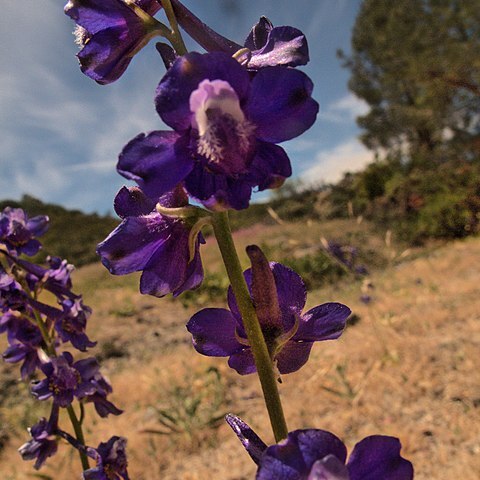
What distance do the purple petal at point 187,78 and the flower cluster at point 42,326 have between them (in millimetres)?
1316

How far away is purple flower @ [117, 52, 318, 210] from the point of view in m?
0.54

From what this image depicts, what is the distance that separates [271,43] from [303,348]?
1.43ft

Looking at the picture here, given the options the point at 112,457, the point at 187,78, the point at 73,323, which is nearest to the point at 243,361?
the point at 187,78

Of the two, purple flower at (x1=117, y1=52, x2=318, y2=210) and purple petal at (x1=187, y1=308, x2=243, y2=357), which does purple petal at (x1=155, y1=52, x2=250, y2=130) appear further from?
purple petal at (x1=187, y1=308, x2=243, y2=357)

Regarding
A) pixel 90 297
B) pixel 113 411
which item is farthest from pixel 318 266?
pixel 113 411

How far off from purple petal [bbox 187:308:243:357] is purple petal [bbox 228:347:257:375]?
0.02 metres

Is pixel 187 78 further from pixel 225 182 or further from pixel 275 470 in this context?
pixel 275 470

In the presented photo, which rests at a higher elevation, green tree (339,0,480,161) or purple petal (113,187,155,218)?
green tree (339,0,480,161)

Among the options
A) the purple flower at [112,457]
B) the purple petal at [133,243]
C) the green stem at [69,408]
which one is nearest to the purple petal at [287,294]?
the purple petal at [133,243]

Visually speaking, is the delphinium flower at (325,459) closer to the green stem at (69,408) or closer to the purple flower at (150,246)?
the purple flower at (150,246)

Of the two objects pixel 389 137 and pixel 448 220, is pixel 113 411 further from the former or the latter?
pixel 389 137

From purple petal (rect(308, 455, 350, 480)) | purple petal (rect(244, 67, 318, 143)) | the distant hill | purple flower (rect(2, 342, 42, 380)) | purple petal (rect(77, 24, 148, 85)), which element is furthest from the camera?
the distant hill

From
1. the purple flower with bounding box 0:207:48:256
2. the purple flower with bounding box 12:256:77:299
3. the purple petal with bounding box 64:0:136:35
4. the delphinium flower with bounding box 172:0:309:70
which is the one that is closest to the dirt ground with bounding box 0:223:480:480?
the purple flower with bounding box 12:256:77:299

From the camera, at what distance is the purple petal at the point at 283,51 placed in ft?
2.02
